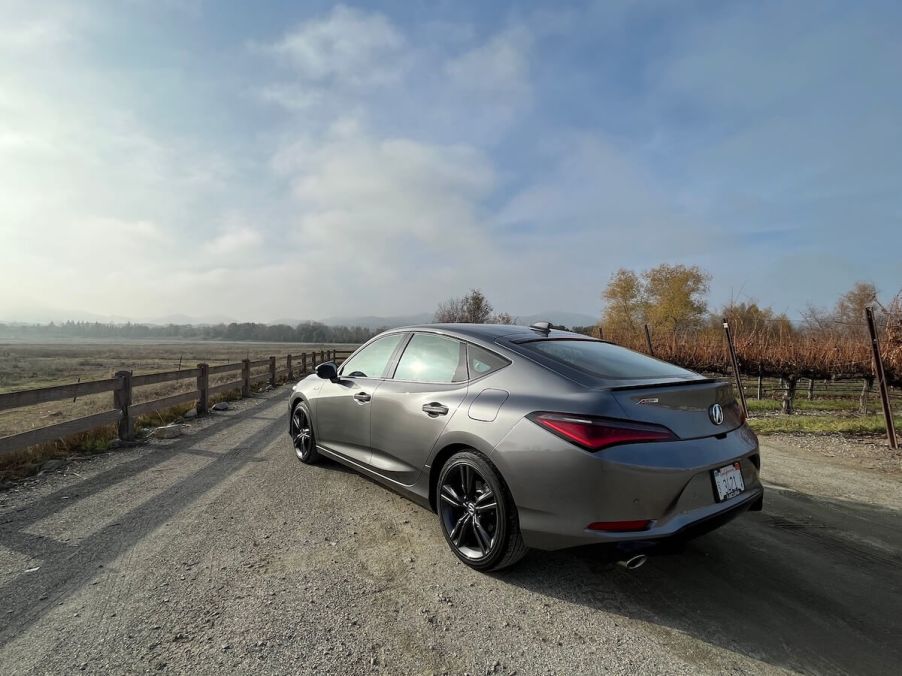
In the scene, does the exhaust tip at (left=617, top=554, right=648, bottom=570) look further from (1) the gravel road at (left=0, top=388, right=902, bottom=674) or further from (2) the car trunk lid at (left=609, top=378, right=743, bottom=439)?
(2) the car trunk lid at (left=609, top=378, right=743, bottom=439)

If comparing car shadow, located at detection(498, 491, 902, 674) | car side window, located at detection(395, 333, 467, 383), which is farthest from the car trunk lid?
car side window, located at detection(395, 333, 467, 383)

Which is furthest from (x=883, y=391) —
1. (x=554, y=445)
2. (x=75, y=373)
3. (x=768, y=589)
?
(x=75, y=373)

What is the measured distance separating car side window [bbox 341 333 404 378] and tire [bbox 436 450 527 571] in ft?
4.34

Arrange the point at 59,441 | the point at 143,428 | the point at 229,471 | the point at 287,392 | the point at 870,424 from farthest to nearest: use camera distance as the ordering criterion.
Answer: the point at 287,392, the point at 870,424, the point at 143,428, the point at 59,441, the point at 229,471

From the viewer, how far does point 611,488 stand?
83.3 inches

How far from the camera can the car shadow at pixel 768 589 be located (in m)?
2.02

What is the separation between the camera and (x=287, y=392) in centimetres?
1320

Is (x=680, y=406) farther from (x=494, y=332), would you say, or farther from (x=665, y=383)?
(x=494, y=332)

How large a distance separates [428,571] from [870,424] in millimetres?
9082

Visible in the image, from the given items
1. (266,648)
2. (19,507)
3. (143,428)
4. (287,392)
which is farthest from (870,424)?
(287,392)

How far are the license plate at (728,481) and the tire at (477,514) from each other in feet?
3.45

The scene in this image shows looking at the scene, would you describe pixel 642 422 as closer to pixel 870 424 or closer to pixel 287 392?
pixel 870 424

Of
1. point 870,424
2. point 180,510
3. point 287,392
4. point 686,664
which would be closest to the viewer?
point 686,664

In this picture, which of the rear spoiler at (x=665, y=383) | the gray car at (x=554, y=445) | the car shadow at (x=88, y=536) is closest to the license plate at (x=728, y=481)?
the gray car at (x=554, y=445)
